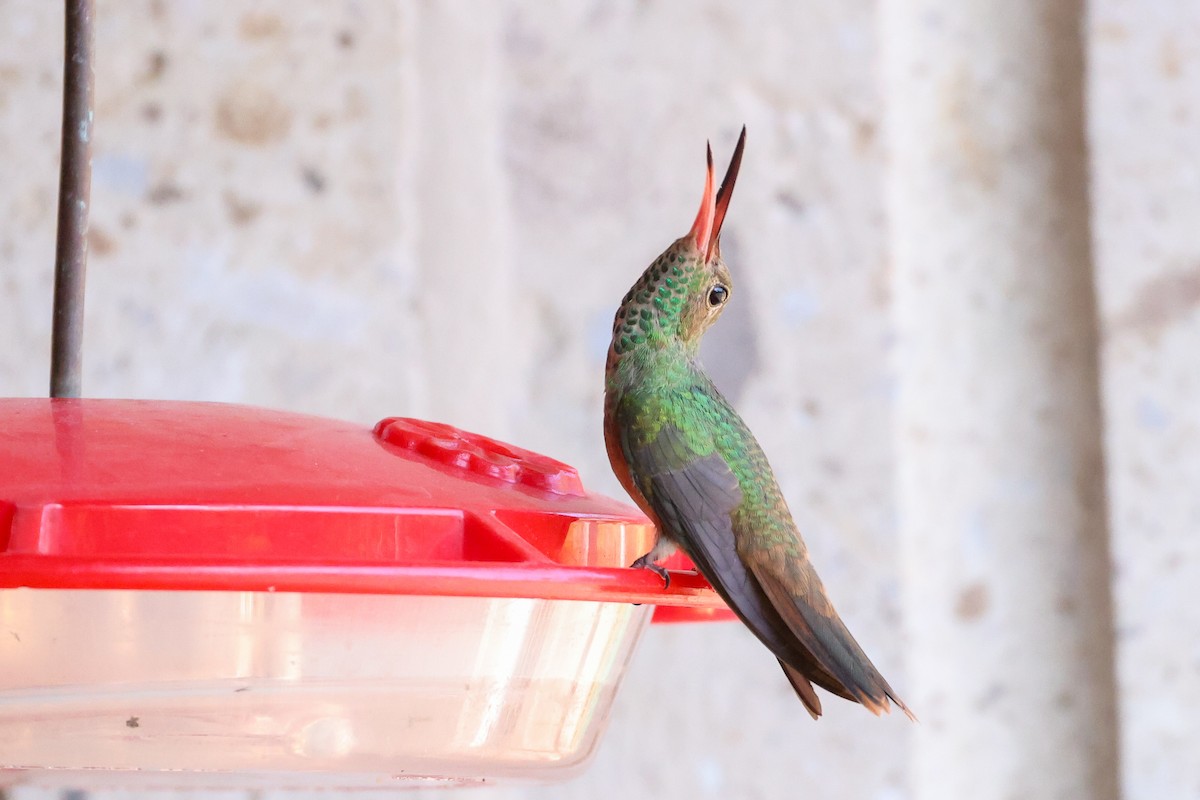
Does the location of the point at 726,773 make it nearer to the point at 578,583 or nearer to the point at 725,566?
the point at 725,566

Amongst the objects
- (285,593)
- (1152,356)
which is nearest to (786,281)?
(1152,356)

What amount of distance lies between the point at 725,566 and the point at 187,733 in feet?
1.08

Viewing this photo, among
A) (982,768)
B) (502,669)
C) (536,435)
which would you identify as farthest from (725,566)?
(982,768)

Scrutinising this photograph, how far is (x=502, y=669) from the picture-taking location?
2.52ft

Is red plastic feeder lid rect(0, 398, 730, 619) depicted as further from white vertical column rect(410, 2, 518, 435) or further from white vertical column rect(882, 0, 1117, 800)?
white vertical column rect(882, 0, 1117, 800)

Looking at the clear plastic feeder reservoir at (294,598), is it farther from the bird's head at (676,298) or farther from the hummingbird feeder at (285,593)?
the bird's head at (676,298)

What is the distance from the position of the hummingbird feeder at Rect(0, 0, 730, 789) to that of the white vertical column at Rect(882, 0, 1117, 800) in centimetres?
86

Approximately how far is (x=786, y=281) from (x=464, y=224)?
0.39m

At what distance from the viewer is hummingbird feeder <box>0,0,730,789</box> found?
61cm

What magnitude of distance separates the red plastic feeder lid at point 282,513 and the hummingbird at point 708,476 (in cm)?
6

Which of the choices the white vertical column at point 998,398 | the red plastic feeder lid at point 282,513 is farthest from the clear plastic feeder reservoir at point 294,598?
the white vertical column at point 998,398

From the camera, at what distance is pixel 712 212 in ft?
3.37

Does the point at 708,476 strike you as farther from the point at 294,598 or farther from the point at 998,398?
the point at 998,398

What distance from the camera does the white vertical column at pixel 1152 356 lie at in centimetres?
158
